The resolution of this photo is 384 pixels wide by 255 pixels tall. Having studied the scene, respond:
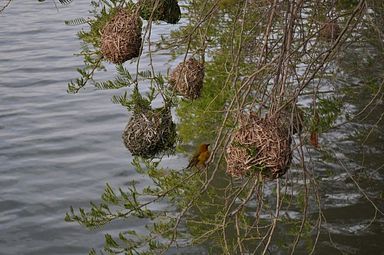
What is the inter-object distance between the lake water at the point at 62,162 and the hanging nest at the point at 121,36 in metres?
1.73

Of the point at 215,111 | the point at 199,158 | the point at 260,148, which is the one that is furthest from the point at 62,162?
the point at 260,148

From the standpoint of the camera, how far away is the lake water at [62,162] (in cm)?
714

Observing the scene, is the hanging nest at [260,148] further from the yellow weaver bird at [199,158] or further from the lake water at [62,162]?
the lake water at [62,162]

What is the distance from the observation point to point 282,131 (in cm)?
289

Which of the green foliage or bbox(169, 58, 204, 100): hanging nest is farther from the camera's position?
bbox(169, 58, 204, 100): hanging nest

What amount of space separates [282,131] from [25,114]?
7432 mm

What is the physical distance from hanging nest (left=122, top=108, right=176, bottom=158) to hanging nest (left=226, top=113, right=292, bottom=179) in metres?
0.69

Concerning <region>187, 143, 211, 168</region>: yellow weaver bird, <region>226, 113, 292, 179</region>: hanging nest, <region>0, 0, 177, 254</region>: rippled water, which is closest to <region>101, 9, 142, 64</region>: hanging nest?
<region>187, 143, 211, 168</region>: yellow weaver bird

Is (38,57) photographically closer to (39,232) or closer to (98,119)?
(98,119)

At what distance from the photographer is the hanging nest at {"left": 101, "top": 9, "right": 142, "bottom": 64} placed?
3.57 metres

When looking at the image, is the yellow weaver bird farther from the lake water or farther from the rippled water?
the rippled water

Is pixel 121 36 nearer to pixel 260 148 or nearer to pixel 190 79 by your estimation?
pixel 190 79

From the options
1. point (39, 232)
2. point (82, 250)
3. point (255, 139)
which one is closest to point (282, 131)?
point (255, 139)

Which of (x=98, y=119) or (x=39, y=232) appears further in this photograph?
(x=98, y=119)
